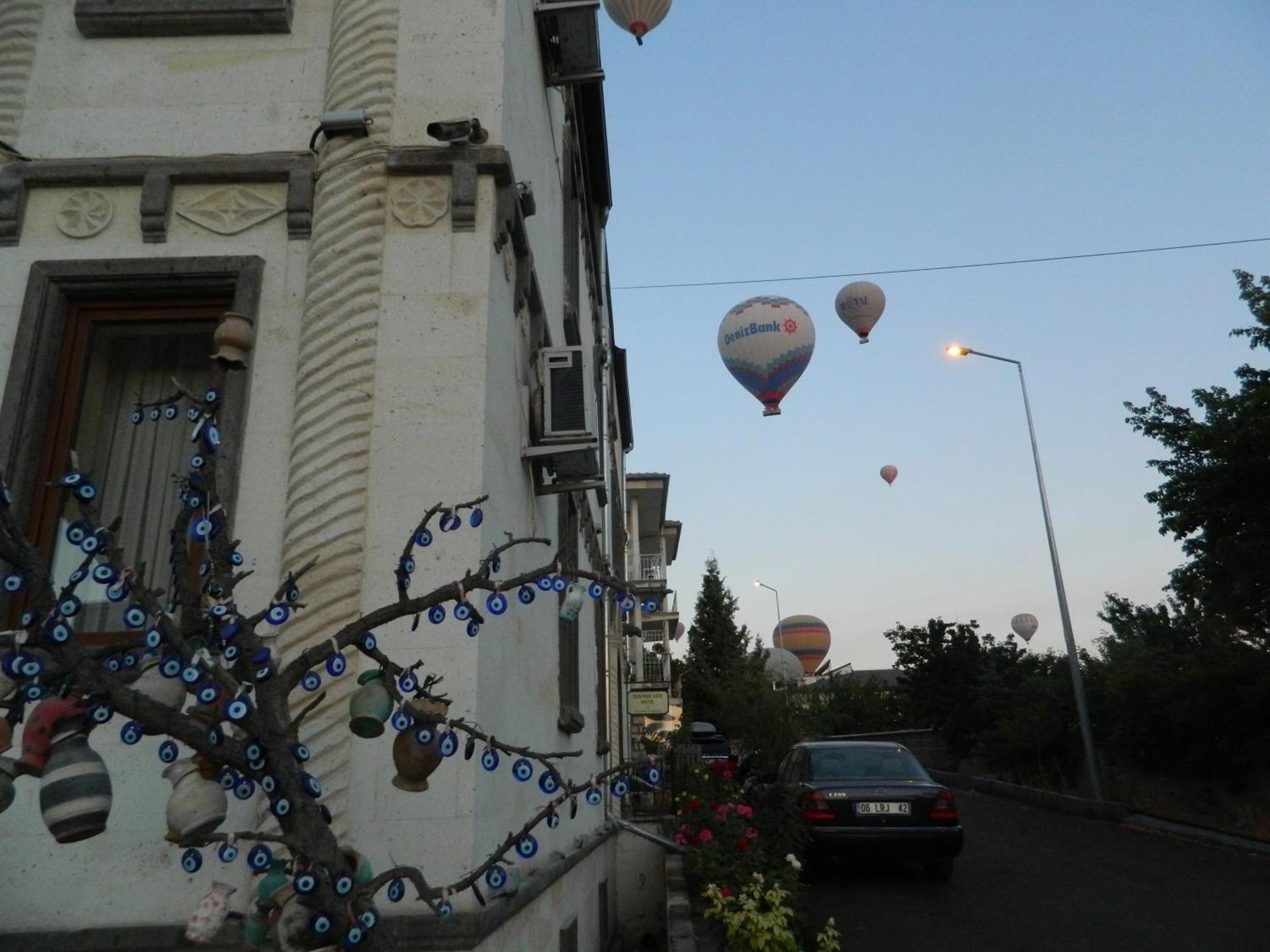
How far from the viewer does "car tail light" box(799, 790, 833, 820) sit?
9031 millimetres

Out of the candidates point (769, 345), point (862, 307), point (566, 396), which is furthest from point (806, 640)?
point (566, 396)

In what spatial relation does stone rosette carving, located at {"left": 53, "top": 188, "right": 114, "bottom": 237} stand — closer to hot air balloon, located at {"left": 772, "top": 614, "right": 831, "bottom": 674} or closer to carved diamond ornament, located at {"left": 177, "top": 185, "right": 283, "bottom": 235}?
carved diamond ornament, located at {"left": 177, "top": 185, "right": 283, "bottom": 235}

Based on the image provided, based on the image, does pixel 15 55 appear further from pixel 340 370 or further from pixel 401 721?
pixel 401 721

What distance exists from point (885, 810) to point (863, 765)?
0.88 metres

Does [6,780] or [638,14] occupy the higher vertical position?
[638,14]

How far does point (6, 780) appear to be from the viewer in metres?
2.21

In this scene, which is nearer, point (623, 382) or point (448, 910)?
point (448, 910)

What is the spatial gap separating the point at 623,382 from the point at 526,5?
15.8 meters

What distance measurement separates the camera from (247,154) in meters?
5.43

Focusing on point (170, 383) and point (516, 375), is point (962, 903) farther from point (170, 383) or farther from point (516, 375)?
point (170, 383)

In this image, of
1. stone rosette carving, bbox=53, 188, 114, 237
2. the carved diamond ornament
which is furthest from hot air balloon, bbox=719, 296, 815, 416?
stone rosette carving, bbox=53, 188, 114, 237

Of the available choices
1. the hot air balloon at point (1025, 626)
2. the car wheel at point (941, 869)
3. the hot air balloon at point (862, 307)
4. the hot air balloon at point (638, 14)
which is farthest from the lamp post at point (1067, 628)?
the hot air balloon at point (1025, 626)

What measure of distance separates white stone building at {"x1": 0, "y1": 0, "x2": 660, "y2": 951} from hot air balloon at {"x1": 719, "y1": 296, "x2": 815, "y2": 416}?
10.9 metres

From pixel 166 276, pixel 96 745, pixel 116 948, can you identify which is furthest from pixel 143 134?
pixel 116 948
